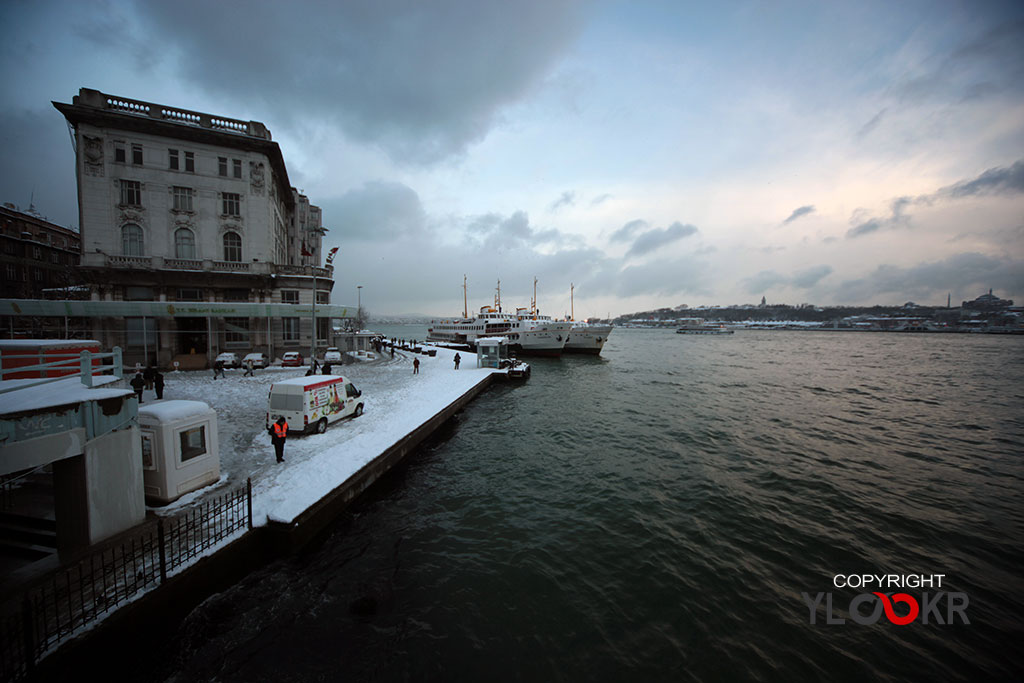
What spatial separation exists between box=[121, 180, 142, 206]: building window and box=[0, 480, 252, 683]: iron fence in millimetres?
33942

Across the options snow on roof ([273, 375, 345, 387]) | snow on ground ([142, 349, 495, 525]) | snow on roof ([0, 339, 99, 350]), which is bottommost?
snow on ground ([142, 349, 495, 525])

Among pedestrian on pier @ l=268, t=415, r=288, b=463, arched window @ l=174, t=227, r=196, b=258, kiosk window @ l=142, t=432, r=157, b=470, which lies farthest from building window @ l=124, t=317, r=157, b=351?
kiosk window @ l=142, t=432, r=157, b=470

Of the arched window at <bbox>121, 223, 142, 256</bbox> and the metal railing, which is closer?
the metal railing

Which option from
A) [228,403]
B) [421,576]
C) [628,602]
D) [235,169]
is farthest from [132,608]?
[235,169]

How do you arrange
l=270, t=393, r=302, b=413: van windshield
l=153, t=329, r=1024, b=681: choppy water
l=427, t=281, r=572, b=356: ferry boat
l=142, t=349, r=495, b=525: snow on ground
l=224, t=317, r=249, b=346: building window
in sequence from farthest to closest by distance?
l=427, t=281, r=572, b=356: ferry boat
l=224, t=317, r=249, b=346: building window
l=270, t=393, r=302, b=413: van windshield
l=142, t=349, r=495, b=525: snow on ground
l=153, t=329, r=1024, b=681: choppy water

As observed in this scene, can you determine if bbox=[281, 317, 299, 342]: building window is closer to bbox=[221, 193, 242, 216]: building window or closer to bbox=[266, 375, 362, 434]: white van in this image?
bbox=[221, 193, 242, 216]: building window

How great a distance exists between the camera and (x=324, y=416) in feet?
45.6

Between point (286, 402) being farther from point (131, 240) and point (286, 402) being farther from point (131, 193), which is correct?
point (131, 193)

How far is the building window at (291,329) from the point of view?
32.9 metres

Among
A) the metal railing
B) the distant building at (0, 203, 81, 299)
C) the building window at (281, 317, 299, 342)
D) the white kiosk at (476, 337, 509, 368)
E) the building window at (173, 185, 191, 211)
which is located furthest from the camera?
the distant building at (0, 203, 81, 299)

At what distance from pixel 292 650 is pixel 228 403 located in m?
15.1

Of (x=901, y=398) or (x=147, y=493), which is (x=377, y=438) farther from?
(x=901, y=398)

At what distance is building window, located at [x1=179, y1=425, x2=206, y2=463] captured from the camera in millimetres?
8516

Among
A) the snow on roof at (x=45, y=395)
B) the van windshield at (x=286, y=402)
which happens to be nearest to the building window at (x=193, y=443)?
the snow on roof at (x=45, y=395)
